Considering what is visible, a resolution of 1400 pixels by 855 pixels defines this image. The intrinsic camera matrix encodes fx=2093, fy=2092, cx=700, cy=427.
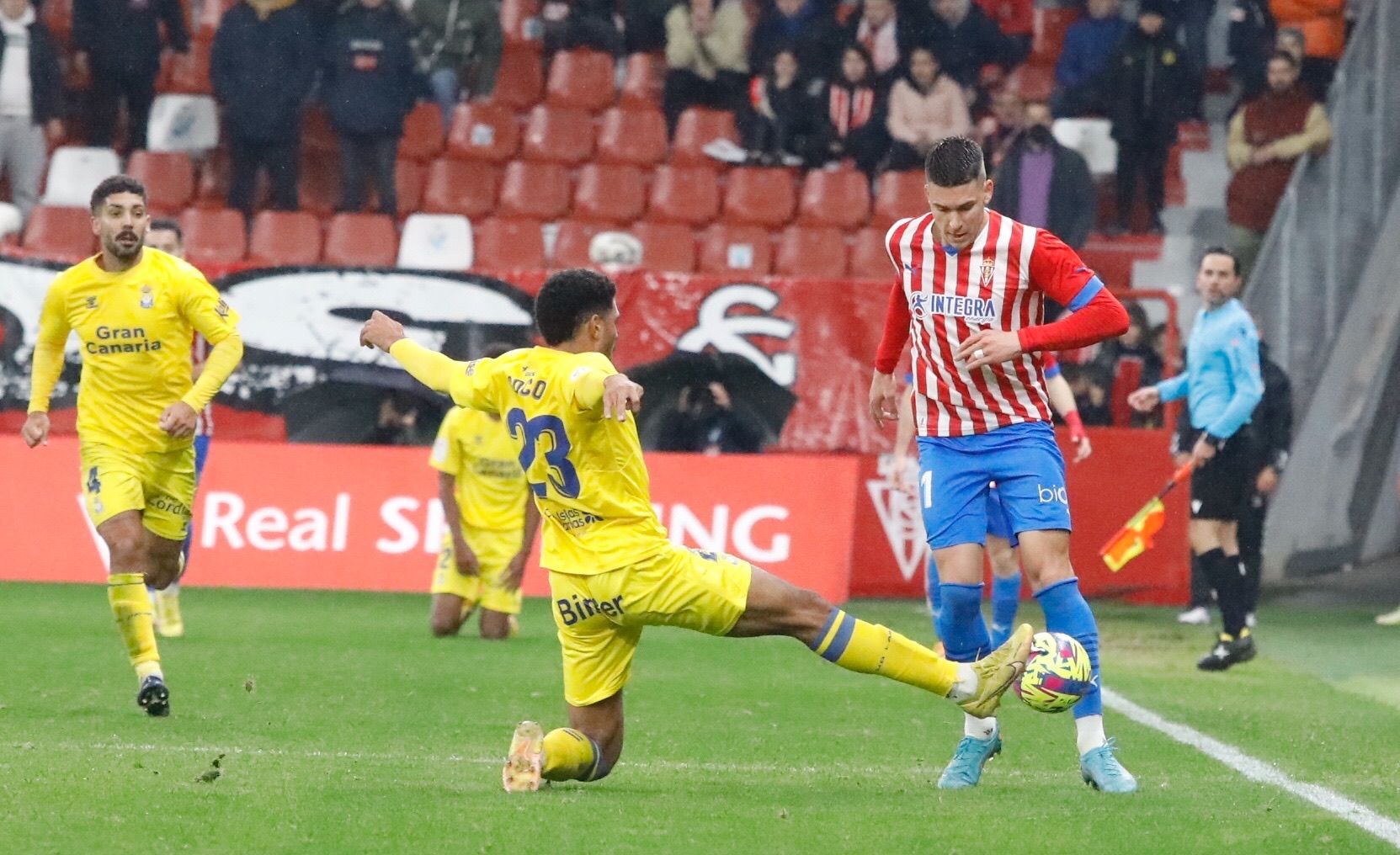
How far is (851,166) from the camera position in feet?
62.3

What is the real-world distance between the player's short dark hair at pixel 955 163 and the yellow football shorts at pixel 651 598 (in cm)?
145

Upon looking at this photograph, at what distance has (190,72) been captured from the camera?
20203 millimetres

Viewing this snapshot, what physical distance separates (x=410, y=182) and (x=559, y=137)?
4.81ft

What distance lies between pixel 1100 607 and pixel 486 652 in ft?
17.9

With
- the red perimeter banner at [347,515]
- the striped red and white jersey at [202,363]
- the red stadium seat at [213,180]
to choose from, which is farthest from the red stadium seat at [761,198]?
the striped red and white jersey at [202,363]

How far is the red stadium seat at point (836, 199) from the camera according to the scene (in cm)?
1873

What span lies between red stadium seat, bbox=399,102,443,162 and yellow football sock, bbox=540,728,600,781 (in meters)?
13.8

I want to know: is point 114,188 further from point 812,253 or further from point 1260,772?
point 812,253

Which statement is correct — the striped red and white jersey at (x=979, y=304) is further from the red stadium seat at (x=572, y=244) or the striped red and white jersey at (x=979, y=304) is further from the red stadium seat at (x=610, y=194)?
the red stadium seat at (x=610, y=194)

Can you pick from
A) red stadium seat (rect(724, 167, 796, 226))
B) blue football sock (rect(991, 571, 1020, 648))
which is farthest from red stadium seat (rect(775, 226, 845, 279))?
blue football sock (rect(991, 571, 1020, 648))

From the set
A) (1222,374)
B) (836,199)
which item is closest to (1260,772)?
(1222,374)

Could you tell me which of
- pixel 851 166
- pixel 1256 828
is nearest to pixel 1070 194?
pixel 851 166

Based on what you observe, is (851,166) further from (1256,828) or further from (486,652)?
(1256,828)

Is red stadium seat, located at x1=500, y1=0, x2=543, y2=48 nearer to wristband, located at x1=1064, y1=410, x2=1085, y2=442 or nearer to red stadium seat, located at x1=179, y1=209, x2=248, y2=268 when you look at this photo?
red stadium seat, located at x1=179, y1=209, x2=248, y2=268
